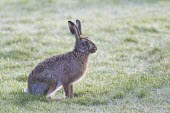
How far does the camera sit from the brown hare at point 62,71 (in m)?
7.60

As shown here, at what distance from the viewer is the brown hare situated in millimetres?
7598

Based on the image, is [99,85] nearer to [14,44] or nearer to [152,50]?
[152,50]

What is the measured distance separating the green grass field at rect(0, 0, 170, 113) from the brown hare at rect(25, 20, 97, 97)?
21 cm

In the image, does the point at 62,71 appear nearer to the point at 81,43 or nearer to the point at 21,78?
the point at 81,43

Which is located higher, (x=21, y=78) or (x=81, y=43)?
(x=81, y=43)

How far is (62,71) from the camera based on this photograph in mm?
7738

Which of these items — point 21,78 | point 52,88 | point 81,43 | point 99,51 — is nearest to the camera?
point 52,88

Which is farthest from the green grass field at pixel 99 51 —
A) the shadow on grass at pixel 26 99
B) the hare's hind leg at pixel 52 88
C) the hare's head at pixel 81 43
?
the hare's head at pixel 81 43

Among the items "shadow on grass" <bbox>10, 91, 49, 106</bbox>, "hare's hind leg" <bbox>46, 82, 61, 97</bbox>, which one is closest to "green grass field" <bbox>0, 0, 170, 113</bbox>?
"shadow on grass" <bbox>10, 91, 49, 106</bbox>

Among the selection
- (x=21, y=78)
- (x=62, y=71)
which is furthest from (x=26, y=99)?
(x=21, y=78)

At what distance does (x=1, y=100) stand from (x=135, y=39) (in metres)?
6.23

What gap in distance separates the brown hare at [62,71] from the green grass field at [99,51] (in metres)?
0.21

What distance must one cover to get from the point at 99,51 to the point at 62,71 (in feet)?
13.6

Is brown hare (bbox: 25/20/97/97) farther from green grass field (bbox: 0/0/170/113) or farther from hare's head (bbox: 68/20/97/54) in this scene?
green grass field (bbox: 0/0/170/113)
